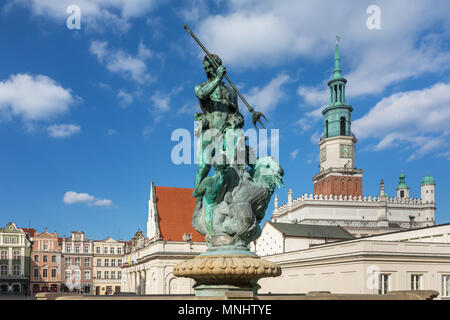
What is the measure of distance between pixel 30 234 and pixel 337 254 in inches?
2479

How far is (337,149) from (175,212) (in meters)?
32.0

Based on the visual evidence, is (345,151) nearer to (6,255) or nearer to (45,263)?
(45,263)

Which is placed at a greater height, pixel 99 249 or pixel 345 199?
pixel 345 199

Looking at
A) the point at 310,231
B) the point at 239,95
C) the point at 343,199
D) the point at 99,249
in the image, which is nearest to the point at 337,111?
the point at 343,199

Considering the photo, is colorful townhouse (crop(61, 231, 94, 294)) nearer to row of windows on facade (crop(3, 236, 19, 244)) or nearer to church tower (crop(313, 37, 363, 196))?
row of windows on facade (crop(3, 236, 19, 244))

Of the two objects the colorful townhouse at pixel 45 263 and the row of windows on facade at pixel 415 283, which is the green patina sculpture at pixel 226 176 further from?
the colorful townhouse at pixel 45 263

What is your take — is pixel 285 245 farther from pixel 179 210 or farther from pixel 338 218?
pixel 338 218

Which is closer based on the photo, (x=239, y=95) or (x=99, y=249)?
(x=239, y=95)

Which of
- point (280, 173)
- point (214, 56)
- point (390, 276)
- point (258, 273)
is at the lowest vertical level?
point (390, 276)

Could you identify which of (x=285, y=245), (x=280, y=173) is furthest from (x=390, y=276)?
(x=280, y=173)

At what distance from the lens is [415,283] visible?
33.4 metres

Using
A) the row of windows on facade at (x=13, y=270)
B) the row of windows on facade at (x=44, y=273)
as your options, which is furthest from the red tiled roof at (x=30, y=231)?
the row of windows on facade at (x=13, y=270)
